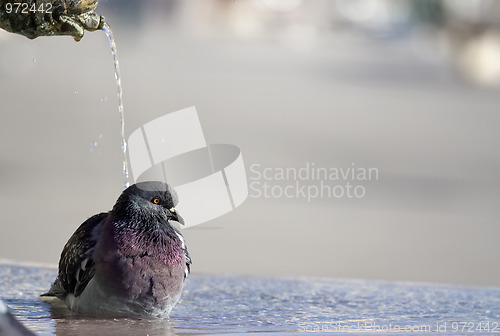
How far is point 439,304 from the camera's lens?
511cm

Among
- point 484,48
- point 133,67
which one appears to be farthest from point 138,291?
point 484,48

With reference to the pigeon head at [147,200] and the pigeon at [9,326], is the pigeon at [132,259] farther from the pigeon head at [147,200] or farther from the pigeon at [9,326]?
the pigeon at [9,326]

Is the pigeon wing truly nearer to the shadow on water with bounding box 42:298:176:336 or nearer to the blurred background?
the shadow on water with bounding box 42:298:176:336

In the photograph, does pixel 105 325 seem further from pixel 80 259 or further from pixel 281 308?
pixel 281 308

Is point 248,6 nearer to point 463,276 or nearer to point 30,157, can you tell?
point 30,157

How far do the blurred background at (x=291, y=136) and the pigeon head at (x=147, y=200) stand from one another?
149 centimetres

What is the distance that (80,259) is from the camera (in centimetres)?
438

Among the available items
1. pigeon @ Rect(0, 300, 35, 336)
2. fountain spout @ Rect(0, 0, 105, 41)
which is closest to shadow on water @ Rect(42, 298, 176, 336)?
pigeon @ Rect(0, 300, 35, 336)

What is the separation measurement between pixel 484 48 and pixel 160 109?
11303mm

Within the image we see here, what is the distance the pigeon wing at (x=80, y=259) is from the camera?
4.35 metres

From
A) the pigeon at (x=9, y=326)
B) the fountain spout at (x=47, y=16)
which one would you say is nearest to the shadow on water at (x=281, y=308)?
the pigeon at (x=9, y=326)

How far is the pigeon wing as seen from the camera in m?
4.35

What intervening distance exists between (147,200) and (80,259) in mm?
380

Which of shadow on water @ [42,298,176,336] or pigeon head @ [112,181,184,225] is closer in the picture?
shadow on water @ [42,298,176,336]
